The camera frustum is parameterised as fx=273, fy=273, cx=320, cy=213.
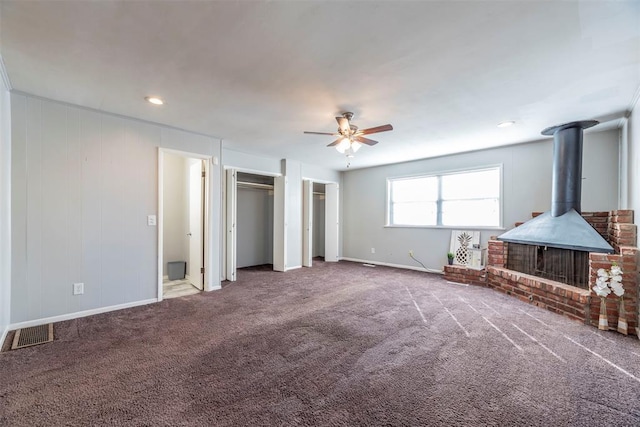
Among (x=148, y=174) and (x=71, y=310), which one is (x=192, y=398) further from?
(x=148, y=174)

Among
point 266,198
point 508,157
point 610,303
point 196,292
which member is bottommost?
point 196,292

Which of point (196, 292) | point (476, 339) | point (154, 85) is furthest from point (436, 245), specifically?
point (154, 85)

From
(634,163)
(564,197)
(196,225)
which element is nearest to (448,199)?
(564,197)

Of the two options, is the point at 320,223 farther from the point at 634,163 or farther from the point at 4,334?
the point at 4,334

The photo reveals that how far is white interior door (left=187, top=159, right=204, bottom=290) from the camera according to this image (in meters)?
4.54

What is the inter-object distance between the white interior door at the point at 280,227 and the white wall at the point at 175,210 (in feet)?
5.92

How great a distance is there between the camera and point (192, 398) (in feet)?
5.91

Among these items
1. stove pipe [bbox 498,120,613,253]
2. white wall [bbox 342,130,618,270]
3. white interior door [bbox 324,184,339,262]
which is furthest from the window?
white interior door [bbox 324,184,339,262]

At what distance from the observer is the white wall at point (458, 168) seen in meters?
4.12

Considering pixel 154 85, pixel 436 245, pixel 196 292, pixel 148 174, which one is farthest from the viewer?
pixel 436 245

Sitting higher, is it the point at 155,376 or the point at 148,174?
the point at 148,174

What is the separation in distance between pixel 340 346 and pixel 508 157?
4.60 metres

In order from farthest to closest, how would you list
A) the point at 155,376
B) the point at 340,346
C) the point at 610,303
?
the point at 610,303 < the point at 340,346 < the point at 155,376

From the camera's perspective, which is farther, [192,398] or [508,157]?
[508,157]
